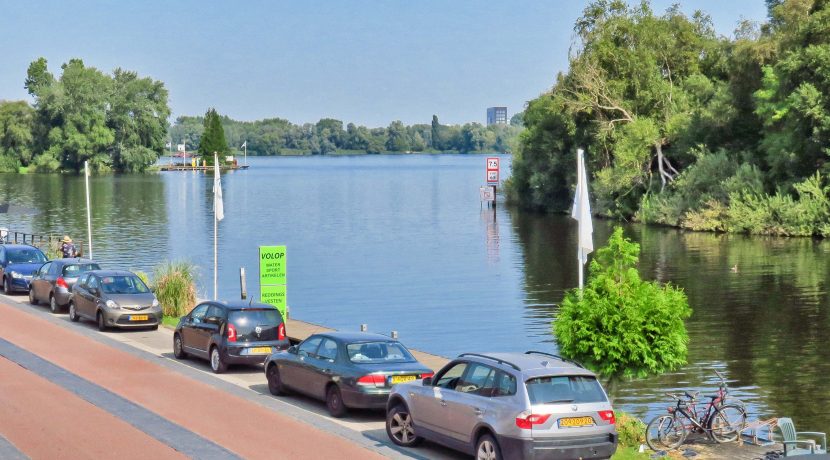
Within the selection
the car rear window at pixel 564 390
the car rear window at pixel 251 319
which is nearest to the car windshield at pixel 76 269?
the car rear window at pixel 251 319

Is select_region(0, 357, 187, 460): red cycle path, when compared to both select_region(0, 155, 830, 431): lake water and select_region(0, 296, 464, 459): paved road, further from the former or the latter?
select_region(0, 155, 830, 431): lake water

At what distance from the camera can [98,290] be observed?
1146 inches

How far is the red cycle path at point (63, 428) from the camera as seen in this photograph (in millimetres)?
15203

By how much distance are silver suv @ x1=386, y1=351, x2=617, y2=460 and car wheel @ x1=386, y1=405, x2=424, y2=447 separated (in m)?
0.52

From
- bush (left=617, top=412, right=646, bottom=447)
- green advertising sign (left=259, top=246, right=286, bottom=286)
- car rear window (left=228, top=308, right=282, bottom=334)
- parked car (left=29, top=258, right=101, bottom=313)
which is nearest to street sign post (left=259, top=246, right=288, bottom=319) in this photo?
green advertising sign (left=259, top=246, right=286, bottom=286)

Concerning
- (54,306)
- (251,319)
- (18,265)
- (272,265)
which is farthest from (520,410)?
(18,265)

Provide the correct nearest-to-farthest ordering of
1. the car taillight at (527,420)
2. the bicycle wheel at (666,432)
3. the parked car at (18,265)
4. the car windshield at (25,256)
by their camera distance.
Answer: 1. the car taillight at (527,420)
2. the bicycle wheel at (666,432)
3. the parked car at (18,265)
4. the car windshield at (25,256)

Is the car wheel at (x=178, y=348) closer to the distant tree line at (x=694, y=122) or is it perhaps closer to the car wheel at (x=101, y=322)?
the car wheel at (x=101, y=322)

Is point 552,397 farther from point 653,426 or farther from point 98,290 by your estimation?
point 98,290

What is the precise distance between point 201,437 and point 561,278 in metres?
31.5

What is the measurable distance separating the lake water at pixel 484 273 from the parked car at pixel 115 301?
23.0 feet

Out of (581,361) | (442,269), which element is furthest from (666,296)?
(442,269)

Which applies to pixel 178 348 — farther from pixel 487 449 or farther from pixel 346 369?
pixel 487 449

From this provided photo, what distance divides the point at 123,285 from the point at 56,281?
407cm
